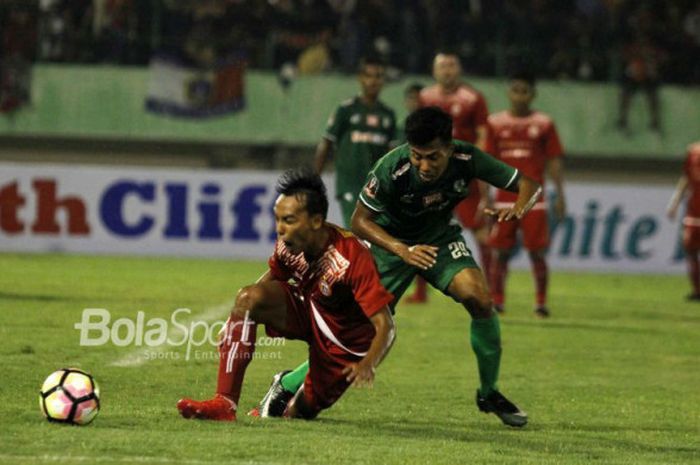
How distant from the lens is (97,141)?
22.7m

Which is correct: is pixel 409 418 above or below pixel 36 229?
above

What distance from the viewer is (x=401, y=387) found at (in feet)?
28.9

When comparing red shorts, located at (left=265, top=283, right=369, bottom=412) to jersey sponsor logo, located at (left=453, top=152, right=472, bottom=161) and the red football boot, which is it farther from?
jersey sponsor logo, located at (left=453, top=152, right=472, bottom=161)

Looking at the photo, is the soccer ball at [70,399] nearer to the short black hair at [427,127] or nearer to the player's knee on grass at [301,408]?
the player's knee on grass at [301,408]

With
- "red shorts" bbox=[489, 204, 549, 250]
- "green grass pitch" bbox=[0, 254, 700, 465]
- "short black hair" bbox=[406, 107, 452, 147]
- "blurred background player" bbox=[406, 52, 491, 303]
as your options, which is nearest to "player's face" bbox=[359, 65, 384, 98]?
"blurred background player" bbox=[406, 52, 491, 303]

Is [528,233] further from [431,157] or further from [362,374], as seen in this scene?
[362,374]

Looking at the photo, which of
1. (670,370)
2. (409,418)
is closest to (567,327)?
(670,370)

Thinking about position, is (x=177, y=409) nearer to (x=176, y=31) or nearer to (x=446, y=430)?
(x=446, y=430)

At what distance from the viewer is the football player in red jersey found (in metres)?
6.54

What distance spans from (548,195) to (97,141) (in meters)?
7.42

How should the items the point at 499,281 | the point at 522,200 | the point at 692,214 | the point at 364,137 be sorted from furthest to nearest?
the point at 692,214 → the point at 499,281 → the point at 364,137 → the point at 522,200

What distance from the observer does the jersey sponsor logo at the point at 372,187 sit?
773cm

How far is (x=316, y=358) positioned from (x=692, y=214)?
10784mm

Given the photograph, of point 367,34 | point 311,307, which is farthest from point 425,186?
point 367,34
